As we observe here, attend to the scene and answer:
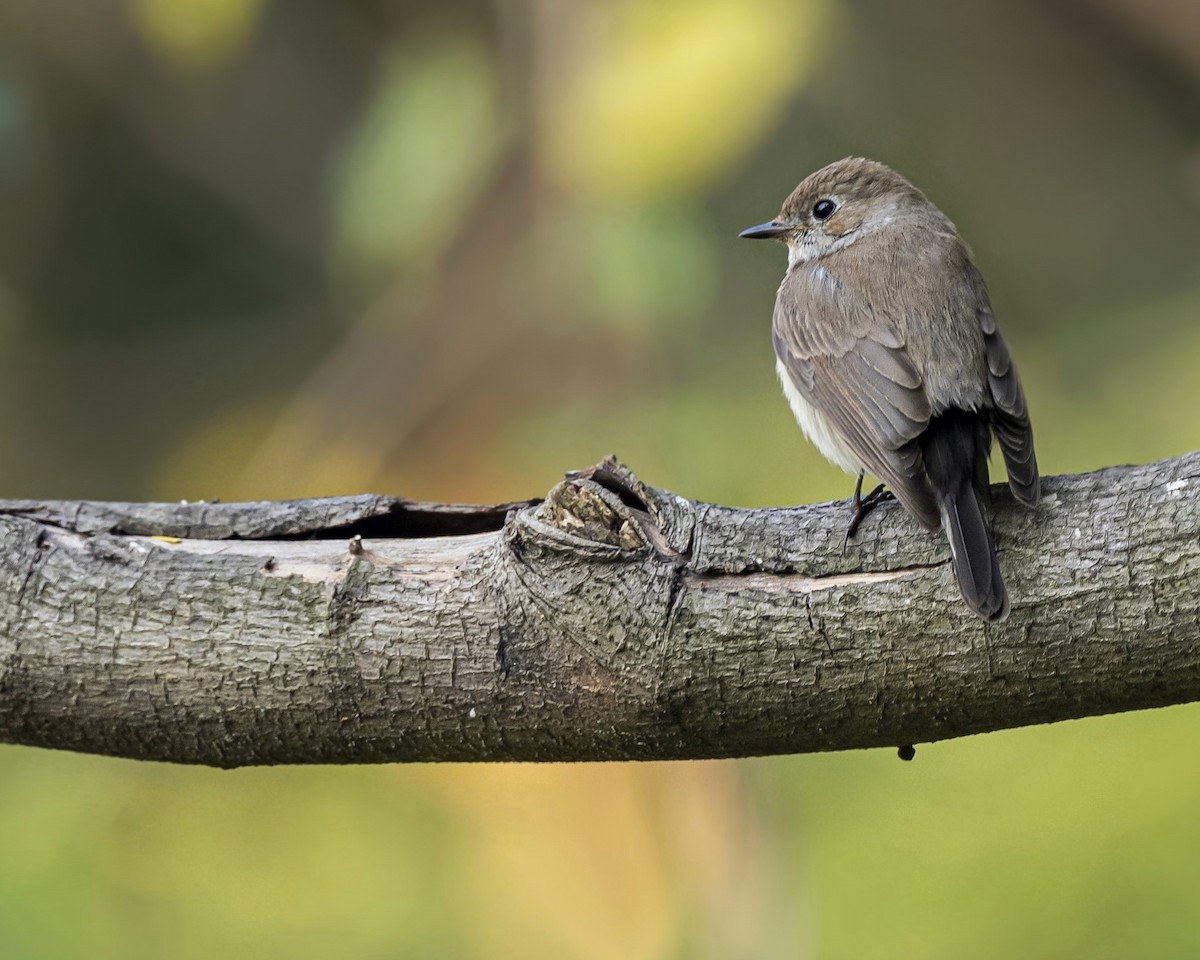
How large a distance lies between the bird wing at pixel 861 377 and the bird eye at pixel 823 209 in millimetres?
297

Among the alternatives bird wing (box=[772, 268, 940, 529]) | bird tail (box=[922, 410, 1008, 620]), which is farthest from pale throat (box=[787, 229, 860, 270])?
bird tail (box=[922, 410, 1008, 620])

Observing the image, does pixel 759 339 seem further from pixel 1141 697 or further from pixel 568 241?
pixel 1141 697

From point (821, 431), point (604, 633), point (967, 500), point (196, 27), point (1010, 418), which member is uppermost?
point (196, 27)

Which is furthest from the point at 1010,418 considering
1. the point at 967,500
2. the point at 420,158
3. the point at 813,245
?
the point at 420,158

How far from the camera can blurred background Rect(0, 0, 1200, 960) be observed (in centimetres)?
349

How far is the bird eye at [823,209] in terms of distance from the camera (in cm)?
326

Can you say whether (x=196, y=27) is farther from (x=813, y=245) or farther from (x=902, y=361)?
(x=902, y=361)

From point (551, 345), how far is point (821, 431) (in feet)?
4.34

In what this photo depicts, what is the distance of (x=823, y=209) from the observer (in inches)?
129

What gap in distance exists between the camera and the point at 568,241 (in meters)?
3.70

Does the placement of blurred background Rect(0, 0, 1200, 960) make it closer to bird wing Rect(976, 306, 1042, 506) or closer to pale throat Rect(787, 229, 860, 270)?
pale throat Rect(787, 229, 860, 270)

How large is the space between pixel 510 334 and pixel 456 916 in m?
1.66

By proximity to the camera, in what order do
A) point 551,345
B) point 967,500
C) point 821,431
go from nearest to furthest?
point 967,500
point 821,431
point 551,345

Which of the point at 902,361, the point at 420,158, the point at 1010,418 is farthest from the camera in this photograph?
the point at 420,158
